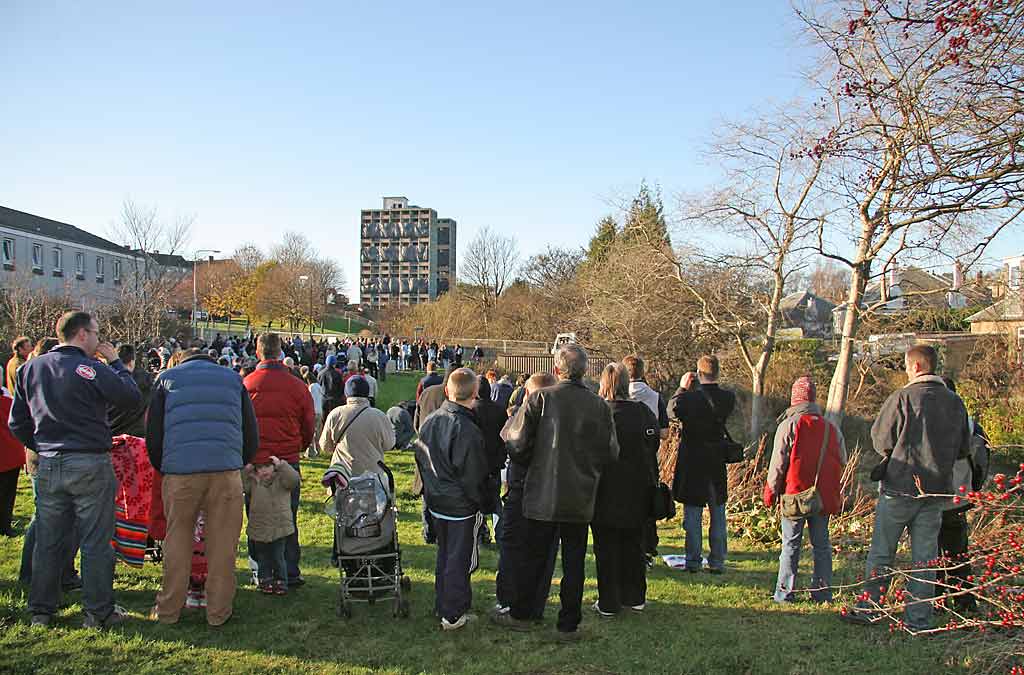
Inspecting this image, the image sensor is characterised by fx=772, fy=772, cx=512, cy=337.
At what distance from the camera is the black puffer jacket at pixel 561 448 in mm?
5109

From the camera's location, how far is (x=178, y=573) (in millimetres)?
5117

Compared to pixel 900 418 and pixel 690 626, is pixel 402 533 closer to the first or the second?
pixel 690 626

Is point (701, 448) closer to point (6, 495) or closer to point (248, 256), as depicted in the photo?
point (6, 495)

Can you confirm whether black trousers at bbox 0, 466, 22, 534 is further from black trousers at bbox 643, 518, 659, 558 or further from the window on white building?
the window on white building

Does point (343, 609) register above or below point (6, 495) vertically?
below

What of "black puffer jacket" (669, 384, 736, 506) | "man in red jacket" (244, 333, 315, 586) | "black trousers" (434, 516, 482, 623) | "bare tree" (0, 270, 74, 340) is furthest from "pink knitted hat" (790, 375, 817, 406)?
"bare tree" (0, 270, 74, 340)

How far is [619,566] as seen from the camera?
225 inches

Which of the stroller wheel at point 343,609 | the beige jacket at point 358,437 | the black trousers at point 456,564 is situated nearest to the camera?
the black trousers at point 456,564

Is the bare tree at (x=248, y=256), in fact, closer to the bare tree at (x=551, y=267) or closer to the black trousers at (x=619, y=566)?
the bare tree at (x=551, y=267)

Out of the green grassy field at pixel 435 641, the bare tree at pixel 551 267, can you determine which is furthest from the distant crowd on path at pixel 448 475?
the bare tree at pixel 551 267

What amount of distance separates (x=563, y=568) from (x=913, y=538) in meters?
2.48

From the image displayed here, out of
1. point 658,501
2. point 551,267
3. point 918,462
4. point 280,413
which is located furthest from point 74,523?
point 551,267

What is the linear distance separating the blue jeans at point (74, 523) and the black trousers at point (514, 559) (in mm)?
2615

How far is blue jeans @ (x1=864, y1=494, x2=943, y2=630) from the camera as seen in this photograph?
532 centimetres
